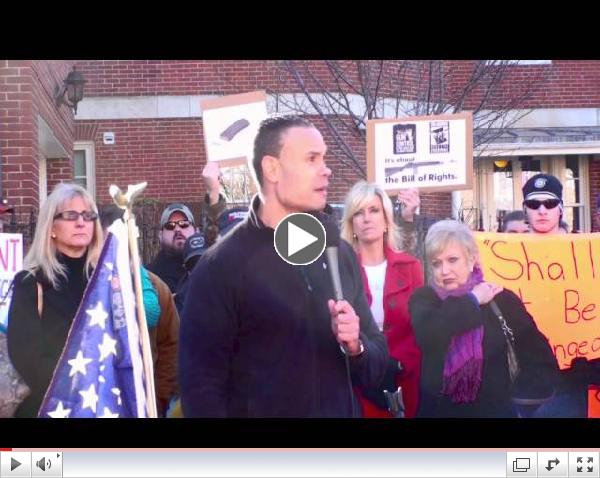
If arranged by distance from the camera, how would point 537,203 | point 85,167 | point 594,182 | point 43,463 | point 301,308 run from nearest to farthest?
1. point 43,463
2. point 301,308
3. point 85,167
4. point 537,203
5. point 594,182

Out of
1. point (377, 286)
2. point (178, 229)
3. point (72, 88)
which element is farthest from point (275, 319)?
point (72, 88)

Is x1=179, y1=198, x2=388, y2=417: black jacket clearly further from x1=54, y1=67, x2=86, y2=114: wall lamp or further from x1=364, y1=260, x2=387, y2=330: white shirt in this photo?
x1=54, y1=67, x2=86, y2=114: wall lamp

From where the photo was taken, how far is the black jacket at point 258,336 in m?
4.74

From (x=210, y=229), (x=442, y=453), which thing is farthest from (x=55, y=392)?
(x=442, y=453)

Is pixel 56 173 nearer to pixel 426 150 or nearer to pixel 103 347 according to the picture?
pixel 103 347

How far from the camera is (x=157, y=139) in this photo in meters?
4.93

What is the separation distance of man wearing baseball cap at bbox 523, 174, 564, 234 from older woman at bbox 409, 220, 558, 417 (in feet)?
1.02

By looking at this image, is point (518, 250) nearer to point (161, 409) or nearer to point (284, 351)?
point (284, 351)

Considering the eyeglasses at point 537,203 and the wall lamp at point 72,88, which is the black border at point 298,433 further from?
the wall lamp at point 72,88

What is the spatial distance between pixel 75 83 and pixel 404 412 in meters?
2.18

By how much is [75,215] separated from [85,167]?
229 millimetres

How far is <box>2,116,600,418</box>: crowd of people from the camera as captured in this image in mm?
4750

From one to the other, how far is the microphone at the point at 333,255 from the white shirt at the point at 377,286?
0.17 m

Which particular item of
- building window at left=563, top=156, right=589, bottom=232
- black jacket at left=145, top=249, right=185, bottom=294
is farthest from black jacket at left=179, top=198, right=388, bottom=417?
building window at left=563, top=156, right=589, bottom=232
